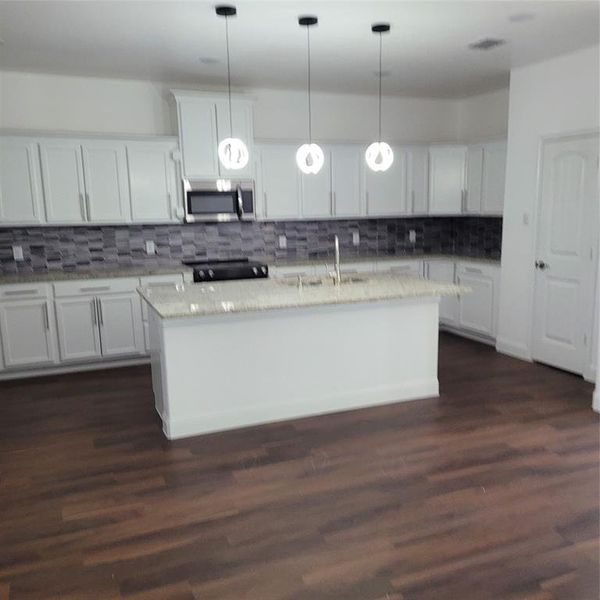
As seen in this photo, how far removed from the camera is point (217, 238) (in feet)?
20.7

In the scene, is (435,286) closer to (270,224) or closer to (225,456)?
(225,456)

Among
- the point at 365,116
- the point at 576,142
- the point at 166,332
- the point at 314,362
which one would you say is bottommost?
the point at 314,362

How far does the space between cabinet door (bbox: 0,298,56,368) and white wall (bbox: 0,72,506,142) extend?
1741 mm

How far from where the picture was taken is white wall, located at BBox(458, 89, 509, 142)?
253 inches

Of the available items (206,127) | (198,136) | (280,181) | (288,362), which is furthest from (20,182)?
(288,362)

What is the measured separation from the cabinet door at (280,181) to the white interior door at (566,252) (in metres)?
2.49

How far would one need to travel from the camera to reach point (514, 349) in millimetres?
5750

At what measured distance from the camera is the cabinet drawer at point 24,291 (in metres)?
5.13

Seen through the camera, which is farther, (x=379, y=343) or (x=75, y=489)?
(x=379, y=343)

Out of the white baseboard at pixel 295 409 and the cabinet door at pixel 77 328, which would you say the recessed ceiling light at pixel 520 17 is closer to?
the white baseboard at pixel 295 409

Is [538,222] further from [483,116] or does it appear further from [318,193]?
[318,193]

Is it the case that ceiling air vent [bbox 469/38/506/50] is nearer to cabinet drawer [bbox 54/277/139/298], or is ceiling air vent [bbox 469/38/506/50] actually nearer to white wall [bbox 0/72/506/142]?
white wall [bbox 0/72/506/142]

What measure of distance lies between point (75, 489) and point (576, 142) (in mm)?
4692

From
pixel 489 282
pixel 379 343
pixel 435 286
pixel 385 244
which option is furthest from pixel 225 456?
pixel 385 244
